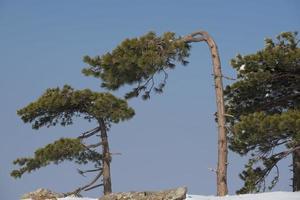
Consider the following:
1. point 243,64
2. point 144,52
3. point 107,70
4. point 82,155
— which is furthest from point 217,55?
point 82,155

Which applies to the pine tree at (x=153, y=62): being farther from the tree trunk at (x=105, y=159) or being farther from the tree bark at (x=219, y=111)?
Answer: the tree trunk at (x=105, y=159)

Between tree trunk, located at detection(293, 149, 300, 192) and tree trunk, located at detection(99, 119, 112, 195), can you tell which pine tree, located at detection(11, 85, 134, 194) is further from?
tree trunk, located at detection(293, 149, 300, 192)

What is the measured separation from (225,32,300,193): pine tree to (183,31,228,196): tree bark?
14.0 inches

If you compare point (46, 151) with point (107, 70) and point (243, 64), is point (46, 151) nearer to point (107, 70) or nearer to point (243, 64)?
point (107, 70)

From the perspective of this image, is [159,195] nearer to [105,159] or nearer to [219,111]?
[219,111]

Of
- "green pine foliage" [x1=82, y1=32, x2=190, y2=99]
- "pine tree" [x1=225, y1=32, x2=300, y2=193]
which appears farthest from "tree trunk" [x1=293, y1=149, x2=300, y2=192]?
"green pine foliage" [x1=82, y1=32, x2=190, y2=99]

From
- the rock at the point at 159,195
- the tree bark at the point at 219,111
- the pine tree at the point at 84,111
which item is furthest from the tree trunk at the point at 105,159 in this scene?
the rock at the point at 159,195

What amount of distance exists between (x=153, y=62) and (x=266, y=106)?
4437 mm

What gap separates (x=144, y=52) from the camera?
15.4 metres

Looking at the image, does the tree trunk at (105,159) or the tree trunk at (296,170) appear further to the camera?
the tree trunk at (105,159)

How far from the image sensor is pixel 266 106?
56.6 feet

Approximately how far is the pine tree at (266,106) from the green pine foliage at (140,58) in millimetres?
2150

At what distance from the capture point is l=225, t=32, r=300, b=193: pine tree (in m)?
14.4

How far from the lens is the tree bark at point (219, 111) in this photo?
1486 cm
